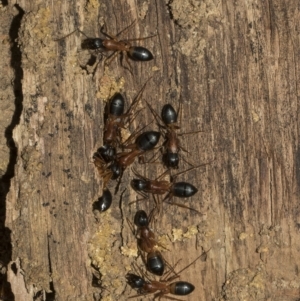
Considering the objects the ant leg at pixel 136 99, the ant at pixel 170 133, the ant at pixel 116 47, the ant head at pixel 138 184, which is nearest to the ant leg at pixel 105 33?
the ant at pixel 116 47

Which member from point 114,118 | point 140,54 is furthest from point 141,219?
point 140,54

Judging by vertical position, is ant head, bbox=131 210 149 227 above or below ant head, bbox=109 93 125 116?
below

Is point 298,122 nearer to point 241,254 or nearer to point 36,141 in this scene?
point 241,254

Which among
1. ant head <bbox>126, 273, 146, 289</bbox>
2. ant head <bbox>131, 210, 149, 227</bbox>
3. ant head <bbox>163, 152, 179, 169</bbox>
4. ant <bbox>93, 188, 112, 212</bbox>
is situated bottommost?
ant head <bbox>126, 273, 146, 289</bbox>

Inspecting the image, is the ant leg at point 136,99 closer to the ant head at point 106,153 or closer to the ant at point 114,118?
the ant at point 114,118

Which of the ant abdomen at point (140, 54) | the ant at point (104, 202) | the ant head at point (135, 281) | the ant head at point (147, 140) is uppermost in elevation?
the ant abdomen at point (140, 54)

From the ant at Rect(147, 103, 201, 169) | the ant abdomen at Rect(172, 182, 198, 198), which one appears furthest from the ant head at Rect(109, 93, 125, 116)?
the ant abdomen at Rect(172, 182, 198, 198)

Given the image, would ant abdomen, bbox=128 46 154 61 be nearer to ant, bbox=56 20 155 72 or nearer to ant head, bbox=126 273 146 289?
ant, bbox=56 20 155 72
